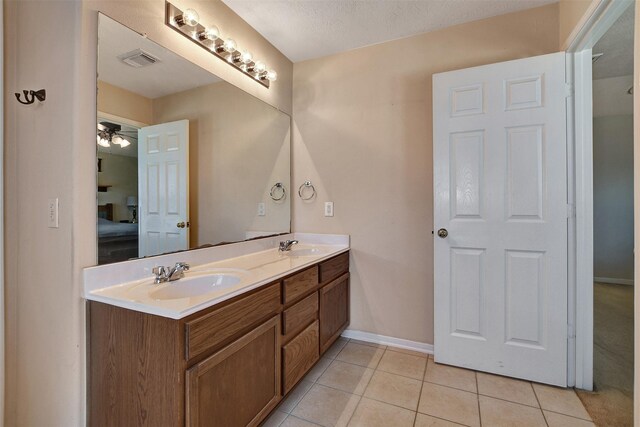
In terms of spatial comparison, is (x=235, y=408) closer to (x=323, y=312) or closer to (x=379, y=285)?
(x=323, y=312)

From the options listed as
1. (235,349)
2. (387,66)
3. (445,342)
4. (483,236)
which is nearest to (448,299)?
(445,342)

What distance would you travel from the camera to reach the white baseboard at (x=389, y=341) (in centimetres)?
216

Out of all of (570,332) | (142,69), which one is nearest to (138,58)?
(142,69)

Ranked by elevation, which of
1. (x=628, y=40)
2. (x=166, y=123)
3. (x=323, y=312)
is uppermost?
(x=628, y=40)

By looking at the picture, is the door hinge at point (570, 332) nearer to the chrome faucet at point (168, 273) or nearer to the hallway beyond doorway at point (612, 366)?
the hallway beyond doorway at point (612, 366)

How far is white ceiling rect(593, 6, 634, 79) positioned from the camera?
7.02 feet

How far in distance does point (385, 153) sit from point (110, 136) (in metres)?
1.73

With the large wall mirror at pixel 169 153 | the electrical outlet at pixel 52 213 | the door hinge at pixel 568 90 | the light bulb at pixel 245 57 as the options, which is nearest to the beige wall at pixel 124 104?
the large wall mirror at pixel 169 153

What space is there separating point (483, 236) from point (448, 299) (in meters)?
0.48

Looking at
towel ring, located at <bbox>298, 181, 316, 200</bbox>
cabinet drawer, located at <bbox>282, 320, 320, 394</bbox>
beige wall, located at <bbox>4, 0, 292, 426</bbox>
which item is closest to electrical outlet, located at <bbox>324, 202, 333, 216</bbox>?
towel ring, located at <bbox>298, 181, 316, 200</bbox>

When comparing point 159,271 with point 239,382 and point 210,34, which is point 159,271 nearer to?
point 239,382

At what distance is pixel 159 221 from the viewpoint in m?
1.49

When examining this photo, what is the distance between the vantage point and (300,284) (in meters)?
1.64

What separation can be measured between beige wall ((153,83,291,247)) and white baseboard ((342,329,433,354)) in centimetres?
102
